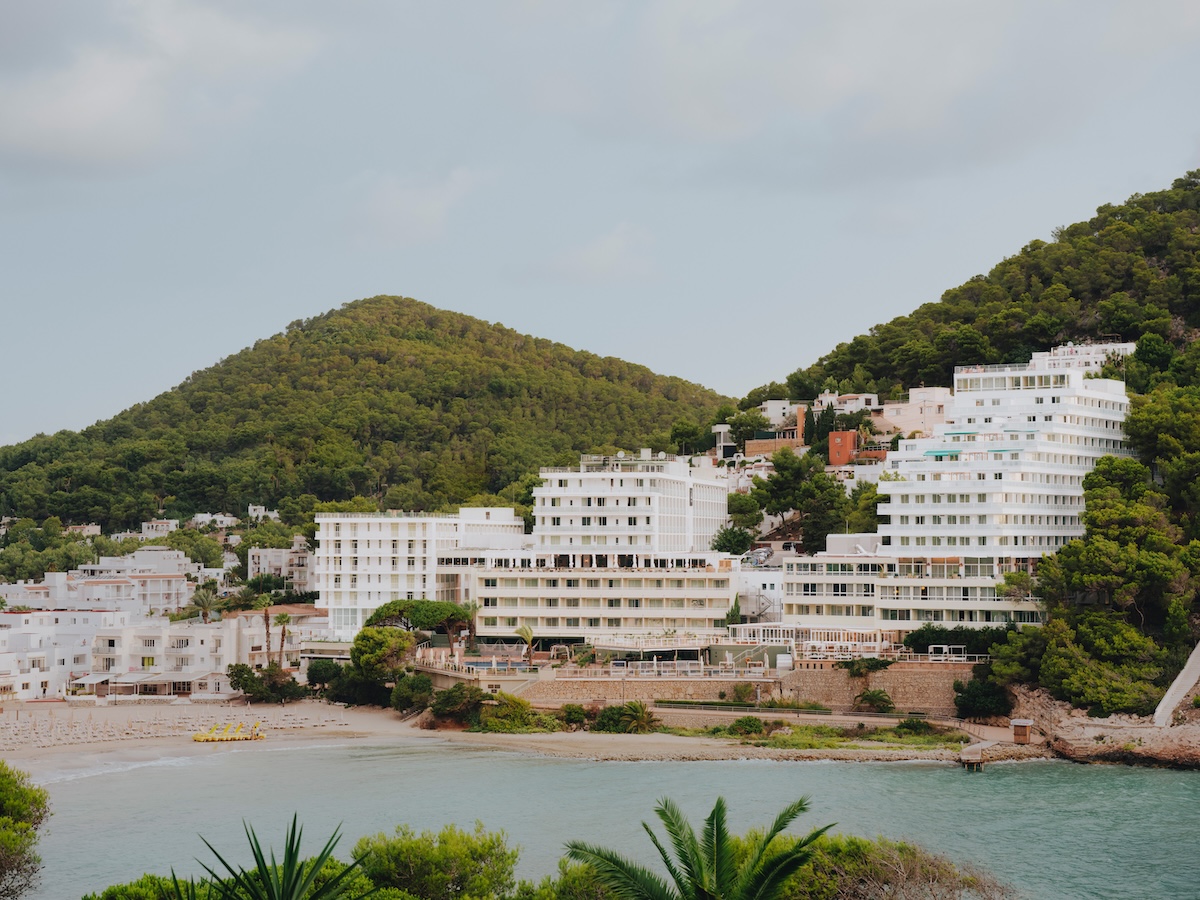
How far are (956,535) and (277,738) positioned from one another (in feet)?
86.2

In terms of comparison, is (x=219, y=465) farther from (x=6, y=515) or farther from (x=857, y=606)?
(x=857, y=606)

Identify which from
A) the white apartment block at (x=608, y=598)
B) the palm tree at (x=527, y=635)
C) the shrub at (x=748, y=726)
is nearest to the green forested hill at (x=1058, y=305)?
the white apartment block at (x=608, y=598)

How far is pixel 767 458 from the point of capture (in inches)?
3113

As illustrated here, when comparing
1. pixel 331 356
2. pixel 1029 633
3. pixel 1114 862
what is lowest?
pixel 1114 862

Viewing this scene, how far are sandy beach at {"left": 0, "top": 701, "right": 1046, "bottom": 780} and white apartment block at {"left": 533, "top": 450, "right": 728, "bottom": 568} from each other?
41.3ft

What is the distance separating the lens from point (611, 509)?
65125 millimetres

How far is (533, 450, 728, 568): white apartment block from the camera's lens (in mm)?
64750

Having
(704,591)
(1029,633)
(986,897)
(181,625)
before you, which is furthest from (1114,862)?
(181,625)

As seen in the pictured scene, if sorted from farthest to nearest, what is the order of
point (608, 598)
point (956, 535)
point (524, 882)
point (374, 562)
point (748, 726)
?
point (374, 562)
point (608, 598)
point (956, 535)
point (748, 726)
point (524, 882)

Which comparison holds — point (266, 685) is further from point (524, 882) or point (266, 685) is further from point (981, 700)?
point (524, 882)

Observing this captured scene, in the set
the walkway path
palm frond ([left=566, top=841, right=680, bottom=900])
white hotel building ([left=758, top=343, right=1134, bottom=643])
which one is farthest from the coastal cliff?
palm frond ([left=566, top=841, right=680, bottom=900])

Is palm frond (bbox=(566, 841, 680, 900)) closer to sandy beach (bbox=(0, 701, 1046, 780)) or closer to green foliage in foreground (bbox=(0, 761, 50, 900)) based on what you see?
green foliage in foreground (bbox=(0, 761, 50, 900))

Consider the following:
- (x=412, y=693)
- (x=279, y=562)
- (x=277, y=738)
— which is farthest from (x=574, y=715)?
(x=279, y=562)

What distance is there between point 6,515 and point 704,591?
7059 cm
